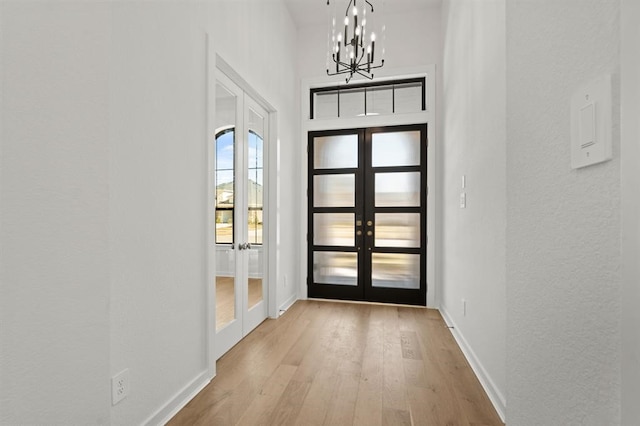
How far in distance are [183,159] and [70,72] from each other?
80 centimetres

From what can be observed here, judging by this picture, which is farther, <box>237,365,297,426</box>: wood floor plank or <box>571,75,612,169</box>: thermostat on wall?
<box>237,365,297,426</box>: wood floor plank

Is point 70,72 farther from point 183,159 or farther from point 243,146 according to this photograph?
point 243,146

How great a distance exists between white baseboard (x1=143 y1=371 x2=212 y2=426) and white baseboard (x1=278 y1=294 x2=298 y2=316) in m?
1.57

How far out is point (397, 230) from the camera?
4.18 metres

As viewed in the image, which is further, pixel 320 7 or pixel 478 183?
pixel 320 7

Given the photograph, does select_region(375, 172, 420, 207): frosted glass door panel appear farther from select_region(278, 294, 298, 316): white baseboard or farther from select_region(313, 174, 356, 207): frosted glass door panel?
select_region(278, 294, 298, 316): white baseboard

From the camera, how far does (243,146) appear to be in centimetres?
310

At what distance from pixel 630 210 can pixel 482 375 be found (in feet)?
7.29

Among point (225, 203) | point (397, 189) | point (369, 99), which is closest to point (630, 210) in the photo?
point (225, 203)

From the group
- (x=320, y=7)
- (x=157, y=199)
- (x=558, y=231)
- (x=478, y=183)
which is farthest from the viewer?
(x=320, y=7)

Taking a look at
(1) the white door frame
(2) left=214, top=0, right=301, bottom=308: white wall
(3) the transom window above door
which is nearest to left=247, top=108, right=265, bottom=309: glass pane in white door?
(1) the white door frame

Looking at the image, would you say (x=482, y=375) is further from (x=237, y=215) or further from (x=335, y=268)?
(x=335, y=268)

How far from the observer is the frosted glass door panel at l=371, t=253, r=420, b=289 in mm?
4141

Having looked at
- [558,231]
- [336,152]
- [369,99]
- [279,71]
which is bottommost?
[558,231]
